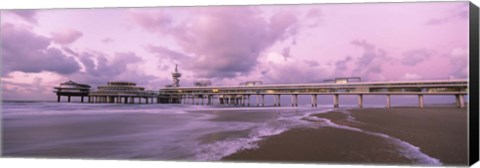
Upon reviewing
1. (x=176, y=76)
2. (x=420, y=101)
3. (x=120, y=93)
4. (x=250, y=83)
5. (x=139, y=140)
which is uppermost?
(x=176, y=76)

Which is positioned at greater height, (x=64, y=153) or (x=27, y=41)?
(x=27, y=41)

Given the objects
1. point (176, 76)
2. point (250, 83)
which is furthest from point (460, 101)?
point (176, 76)

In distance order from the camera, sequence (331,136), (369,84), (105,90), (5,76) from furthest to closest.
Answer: (105,90) → (369,84) → (5,76) → (331,136)

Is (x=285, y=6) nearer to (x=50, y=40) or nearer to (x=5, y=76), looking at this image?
(x=50, y=40)

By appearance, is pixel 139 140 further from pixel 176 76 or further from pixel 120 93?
pixel 120 93

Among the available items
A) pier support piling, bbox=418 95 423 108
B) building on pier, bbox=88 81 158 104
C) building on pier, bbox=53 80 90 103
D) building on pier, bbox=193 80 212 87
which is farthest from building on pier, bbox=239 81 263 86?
building on pier, bbox=53 80 90 103

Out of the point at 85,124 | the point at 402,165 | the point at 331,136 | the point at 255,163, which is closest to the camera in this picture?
the point at 402,165

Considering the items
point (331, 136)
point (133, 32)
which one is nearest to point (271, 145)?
point (331, 136)
